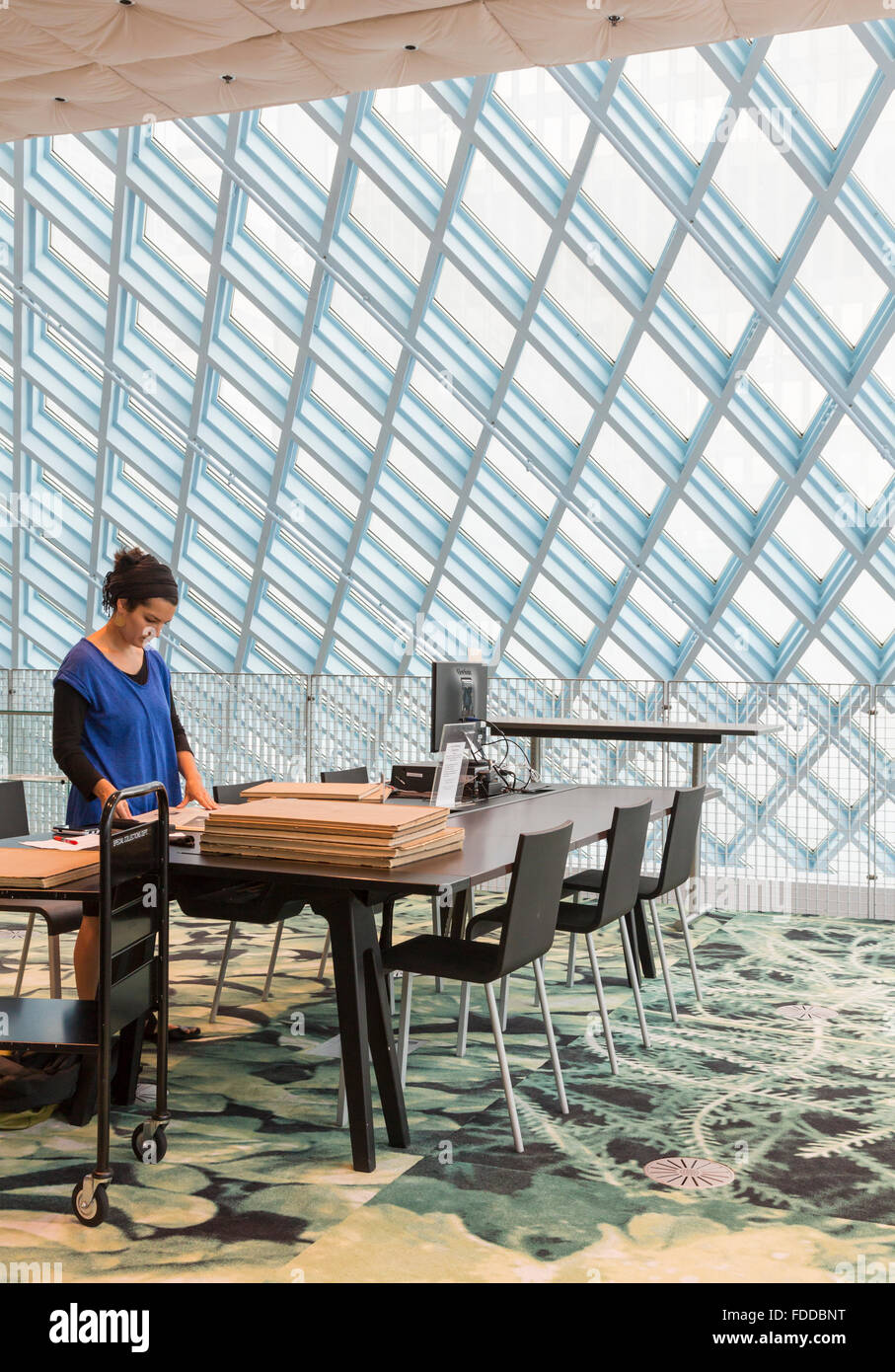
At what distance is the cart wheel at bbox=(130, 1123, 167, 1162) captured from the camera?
3318 mm

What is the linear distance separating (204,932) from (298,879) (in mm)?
3308

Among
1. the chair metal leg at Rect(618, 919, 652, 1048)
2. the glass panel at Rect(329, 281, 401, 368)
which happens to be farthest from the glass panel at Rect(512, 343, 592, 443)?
the chair metal leg at Rect(618, 919, 652, 1048)

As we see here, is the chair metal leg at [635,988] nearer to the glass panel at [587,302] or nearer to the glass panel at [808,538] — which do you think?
the glass panel at [587,302]

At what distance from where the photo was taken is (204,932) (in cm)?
641

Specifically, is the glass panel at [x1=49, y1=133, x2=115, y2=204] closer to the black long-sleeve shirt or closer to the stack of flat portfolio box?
the black long-sleeve shirt

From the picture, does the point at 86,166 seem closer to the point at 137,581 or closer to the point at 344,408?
the point at 344,408

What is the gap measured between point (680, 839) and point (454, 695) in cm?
110

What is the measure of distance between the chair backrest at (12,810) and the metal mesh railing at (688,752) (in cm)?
281

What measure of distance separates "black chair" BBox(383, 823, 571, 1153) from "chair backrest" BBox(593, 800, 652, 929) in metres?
0.43

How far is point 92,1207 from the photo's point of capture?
9.62 feet

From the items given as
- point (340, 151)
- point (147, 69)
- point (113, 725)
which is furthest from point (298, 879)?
point (340, 151)

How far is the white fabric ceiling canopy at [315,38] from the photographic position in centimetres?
577

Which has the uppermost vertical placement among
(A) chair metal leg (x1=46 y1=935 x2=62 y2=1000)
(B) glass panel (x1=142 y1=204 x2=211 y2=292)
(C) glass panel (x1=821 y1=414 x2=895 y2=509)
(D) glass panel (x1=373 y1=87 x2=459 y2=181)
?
(D) glass panel (x1=373 y1=87 x2=459 y2=181)

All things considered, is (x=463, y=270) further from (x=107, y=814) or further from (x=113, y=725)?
(x=107, y=814)
